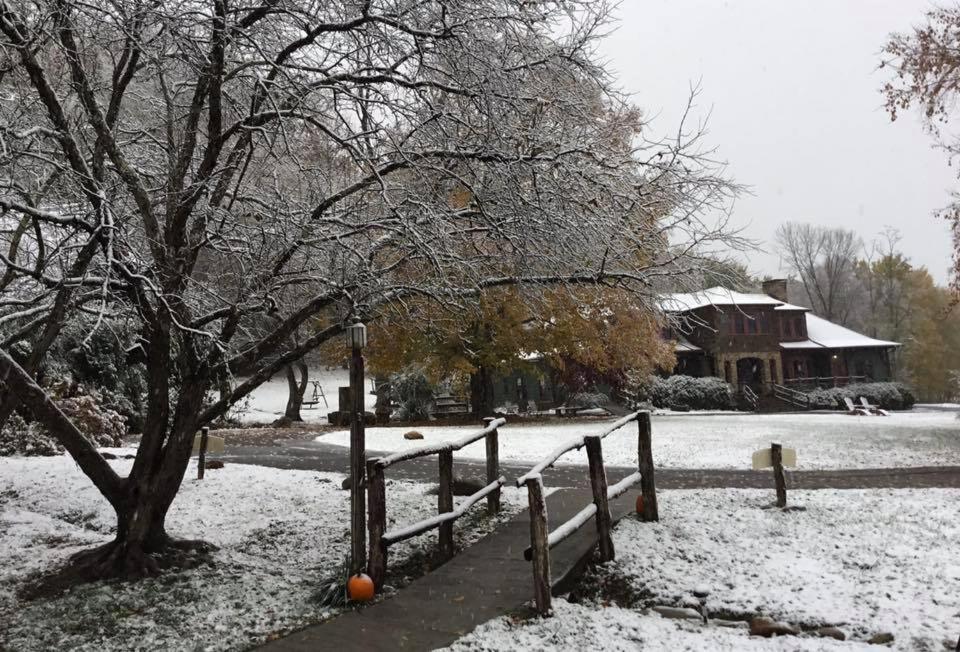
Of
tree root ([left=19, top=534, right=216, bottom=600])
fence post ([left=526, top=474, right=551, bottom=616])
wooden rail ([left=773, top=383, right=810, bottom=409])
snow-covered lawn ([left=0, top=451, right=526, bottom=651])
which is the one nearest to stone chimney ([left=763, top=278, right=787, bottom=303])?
wooden rail ([left=773, top=383, right=810, bottom=409])

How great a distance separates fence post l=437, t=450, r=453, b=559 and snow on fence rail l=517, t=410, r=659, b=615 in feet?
3.26

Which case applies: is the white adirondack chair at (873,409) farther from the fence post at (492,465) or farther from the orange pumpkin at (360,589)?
the orange pumpkin at (360,589)

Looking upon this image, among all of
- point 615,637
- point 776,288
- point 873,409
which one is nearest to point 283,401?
point 776,288

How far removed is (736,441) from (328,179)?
44.3ft

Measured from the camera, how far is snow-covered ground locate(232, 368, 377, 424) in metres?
35.7

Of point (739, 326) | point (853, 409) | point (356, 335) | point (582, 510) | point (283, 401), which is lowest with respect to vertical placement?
point (853, 409)

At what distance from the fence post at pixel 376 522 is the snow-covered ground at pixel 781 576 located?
1.35 metres

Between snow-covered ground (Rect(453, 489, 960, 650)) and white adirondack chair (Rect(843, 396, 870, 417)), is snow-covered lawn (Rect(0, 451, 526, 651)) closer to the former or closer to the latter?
snow-covered ground (Rect(453, 489, 960, 650))

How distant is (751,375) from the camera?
39906mm

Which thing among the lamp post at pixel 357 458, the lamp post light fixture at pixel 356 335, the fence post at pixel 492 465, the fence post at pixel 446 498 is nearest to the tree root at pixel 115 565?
the lamp post at pixel 357 458

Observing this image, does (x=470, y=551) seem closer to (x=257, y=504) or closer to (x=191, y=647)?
(x=191, y=647)

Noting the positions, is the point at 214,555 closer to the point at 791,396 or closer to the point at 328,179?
the point at 328,179

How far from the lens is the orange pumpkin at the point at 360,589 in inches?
232

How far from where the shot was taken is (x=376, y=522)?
6.15 meters
